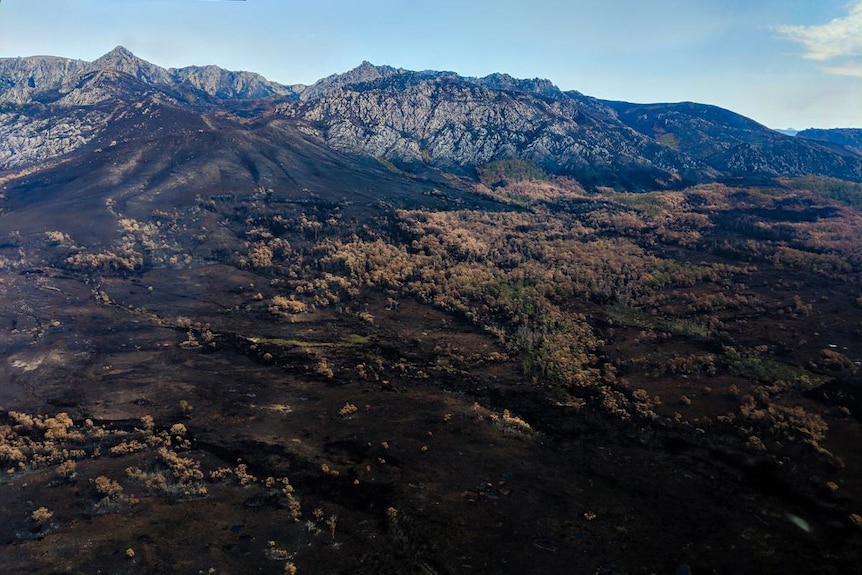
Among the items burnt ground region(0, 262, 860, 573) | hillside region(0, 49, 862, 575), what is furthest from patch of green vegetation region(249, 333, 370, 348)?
burnt ground region(0, 262, 860, 573)

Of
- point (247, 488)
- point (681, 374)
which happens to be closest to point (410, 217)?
point (681, 374)

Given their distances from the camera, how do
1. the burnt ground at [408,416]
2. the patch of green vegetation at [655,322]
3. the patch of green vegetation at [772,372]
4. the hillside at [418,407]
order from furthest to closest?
the patch of green vegetation at [655,322], the patch of green vegetation at [772,372], the hillside at [418,407], the burnt ground at [408,416]

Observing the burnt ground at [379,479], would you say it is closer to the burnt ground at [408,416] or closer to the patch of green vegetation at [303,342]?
the burnt ground at [408,416]

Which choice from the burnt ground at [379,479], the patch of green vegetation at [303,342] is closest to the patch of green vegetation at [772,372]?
the burnt ground at [379,479]

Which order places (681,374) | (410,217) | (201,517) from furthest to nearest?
(410,217), (681,374), (201,517)

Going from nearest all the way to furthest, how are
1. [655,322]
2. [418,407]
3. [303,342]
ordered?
[418,407], [303,342], [655,322]

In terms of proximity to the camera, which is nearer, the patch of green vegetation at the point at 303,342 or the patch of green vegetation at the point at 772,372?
the patch of green vegetation at the point at 772,372

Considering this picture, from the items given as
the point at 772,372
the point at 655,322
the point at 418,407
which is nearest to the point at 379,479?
the point at 418,407

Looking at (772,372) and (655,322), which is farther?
(655,322)

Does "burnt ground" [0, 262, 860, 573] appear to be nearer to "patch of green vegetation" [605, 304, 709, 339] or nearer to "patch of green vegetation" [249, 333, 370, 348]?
"patch of green vegetation" [249, 333, 370, 348]

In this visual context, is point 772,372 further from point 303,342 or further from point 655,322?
point 303,342

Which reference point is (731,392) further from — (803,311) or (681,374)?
(803,311)
